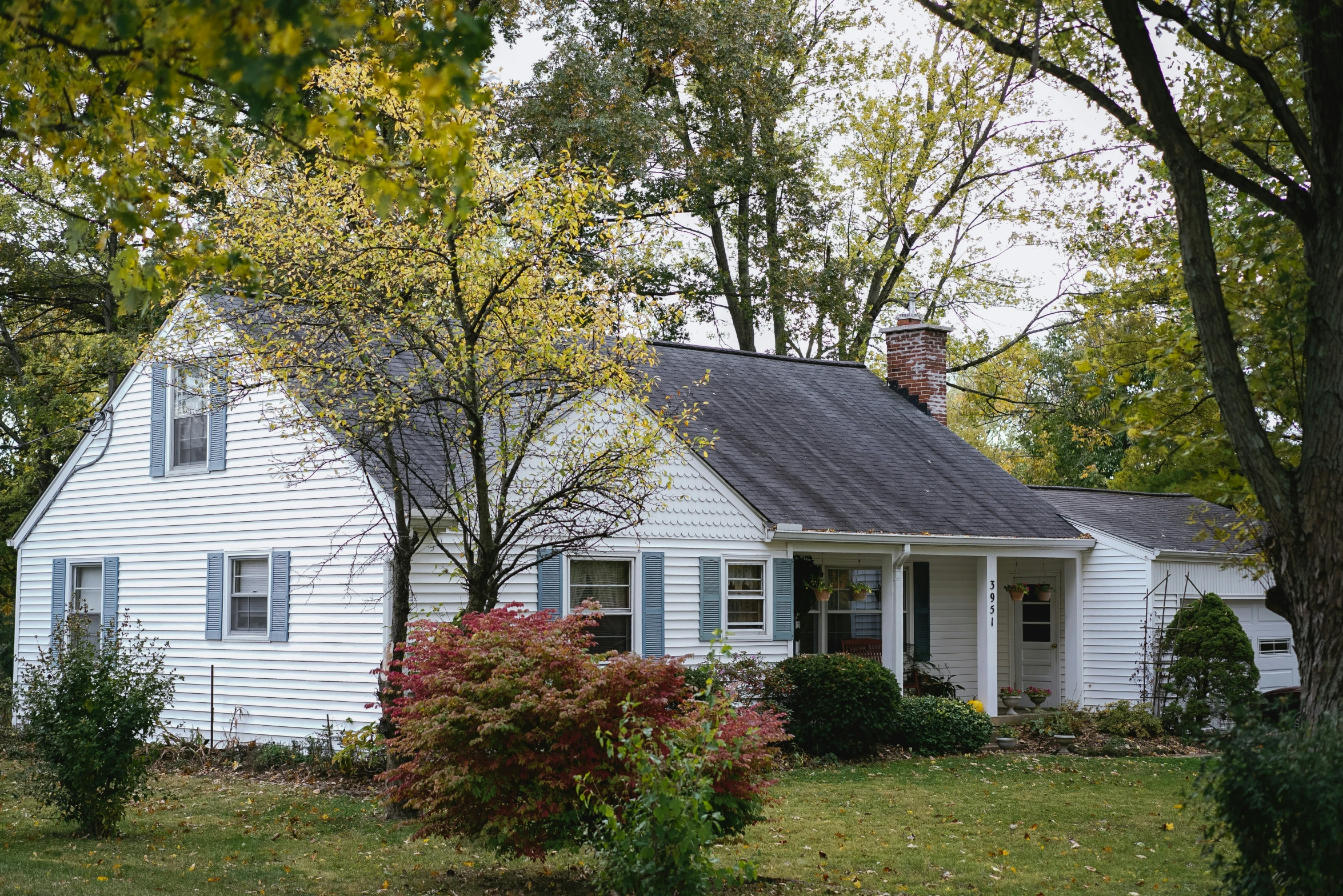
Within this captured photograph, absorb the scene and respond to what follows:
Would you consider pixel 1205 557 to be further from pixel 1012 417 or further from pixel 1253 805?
pixel 1012 417

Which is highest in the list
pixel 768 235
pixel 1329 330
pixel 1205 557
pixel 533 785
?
pixel 768 235

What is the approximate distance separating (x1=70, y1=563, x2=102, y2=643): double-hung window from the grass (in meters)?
4.44

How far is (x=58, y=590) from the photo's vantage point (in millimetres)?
18969

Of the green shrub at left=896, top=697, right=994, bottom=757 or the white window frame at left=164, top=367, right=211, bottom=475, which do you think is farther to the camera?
the white window frame at left=164, top=367, right=211, bottom=475

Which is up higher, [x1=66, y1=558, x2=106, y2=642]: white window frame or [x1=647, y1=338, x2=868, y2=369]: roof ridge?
Result: [x1=647, y1=338, x2=868, y2=369]: roof ridge

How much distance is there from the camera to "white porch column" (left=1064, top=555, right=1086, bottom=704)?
20.8 metres

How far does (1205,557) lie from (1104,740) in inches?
168

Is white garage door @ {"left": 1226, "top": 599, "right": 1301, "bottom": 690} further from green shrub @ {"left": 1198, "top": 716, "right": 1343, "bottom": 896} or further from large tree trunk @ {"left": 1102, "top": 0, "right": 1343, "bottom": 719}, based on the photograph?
green shrub @ {"left": 1198, "top": 716, "right": 1343, "bottom": 896}

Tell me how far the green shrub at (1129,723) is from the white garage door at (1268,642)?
347 cm

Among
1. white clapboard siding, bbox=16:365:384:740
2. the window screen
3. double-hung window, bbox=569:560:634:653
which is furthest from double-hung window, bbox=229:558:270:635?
double-hung window, bbox=569:560:634:653

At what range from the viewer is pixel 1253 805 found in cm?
582

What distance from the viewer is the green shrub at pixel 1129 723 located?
60.8 ft

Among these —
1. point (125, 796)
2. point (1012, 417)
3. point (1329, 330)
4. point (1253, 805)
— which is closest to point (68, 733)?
point (125, 796)

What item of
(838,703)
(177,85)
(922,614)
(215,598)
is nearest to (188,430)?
(215,598)
